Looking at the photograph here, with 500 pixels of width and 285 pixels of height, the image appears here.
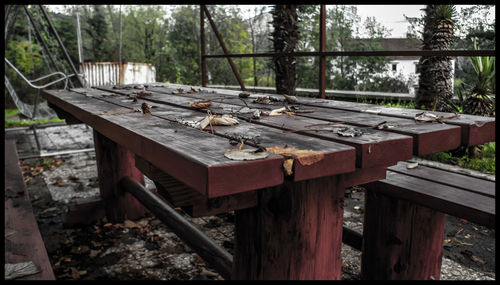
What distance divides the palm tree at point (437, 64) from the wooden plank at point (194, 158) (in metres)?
4.00

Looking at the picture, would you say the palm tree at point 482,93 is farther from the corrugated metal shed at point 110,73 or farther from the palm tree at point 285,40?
the corrugated metal shed at point 110,73

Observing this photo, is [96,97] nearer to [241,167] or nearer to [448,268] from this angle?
[241,167]

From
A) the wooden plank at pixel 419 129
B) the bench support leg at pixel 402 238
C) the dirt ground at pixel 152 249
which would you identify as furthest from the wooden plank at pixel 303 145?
the dirt ground at pixel 152 249

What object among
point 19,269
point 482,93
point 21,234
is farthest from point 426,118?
point 482,93

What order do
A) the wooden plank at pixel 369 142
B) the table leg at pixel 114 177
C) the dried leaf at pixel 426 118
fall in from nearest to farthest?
1. the wooden plank at pixel 369 142
2. the dried leaf at pixel 426 118
3. the table leg at pixel 114 177

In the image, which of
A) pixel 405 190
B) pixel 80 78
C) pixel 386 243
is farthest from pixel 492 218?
pixel 80 78

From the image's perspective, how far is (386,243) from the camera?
1655mm

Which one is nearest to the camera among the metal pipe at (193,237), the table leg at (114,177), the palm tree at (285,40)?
the metal pipe at (193,237)

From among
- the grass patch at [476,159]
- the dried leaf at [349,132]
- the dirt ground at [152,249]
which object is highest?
the dried leaf at [349,132]

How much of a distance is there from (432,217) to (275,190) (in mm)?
842

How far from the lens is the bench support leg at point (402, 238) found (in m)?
1.60

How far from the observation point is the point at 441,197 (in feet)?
4.54

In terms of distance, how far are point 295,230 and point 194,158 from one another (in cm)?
41

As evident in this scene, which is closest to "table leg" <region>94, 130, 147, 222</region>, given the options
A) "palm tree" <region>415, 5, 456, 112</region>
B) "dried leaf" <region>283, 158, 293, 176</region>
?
"dried leaf" <region>283, 158, 293, 176</region>
